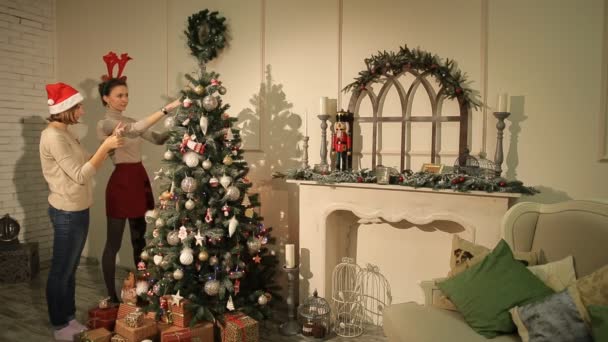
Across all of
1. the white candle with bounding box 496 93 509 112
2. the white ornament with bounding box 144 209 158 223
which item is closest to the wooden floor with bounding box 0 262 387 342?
the white ornament with bounding box 144 209 158 223

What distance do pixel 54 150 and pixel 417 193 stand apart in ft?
7.58

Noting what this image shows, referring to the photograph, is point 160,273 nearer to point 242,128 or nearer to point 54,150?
point 54,150

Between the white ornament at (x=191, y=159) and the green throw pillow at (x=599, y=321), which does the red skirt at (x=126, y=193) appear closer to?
the white ornament at (x=191, y=159)

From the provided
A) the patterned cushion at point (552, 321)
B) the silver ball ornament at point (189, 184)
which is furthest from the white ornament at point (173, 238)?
the patterned cushion at point (552, 321)

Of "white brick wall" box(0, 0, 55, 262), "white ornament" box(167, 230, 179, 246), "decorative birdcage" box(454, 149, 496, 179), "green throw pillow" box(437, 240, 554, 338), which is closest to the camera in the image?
"green throw pillow" box(437, 240, 554, 338)

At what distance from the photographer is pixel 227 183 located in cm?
276

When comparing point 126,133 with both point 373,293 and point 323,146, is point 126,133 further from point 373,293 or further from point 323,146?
point 373,293

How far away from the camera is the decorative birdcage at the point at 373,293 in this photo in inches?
123

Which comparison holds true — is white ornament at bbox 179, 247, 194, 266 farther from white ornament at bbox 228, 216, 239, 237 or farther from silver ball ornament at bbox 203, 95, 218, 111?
silver ball ornament at bbox 203, 95, 218, 111

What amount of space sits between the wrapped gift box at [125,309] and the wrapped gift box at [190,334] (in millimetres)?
324

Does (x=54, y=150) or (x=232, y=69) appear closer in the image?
(x=54, y=150)

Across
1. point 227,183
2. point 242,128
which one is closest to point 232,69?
point 242,128

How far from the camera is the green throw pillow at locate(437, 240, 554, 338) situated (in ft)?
6.26

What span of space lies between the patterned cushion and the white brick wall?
4.75 m
